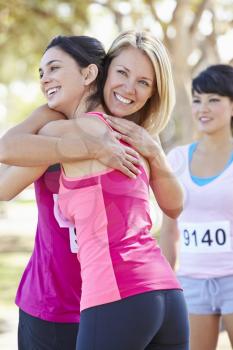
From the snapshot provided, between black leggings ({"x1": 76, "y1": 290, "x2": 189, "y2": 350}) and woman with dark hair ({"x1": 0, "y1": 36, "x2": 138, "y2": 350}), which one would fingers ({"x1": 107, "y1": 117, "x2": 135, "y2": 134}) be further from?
black leggings ({"x1": 76, "y1": 290, "x2": 189, "y2": 350})

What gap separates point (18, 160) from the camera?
5.79 ft

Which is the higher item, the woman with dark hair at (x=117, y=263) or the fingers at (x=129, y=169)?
the fingers at (x=129, y=169)

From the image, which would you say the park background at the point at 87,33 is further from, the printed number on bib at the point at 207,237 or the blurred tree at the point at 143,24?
the printed number on bib at the point at 207,237

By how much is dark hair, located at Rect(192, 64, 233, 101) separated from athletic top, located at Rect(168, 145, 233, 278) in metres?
0.42

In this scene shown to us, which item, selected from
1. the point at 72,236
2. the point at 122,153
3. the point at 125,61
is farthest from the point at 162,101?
the point at 72,236

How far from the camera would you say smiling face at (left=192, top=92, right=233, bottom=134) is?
3.14m

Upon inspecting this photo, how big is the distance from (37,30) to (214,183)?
31.4 ft

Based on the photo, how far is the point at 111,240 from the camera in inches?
63.1

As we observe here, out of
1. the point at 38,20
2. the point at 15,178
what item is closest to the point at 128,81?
the point at 15,178

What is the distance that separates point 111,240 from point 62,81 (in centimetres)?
53

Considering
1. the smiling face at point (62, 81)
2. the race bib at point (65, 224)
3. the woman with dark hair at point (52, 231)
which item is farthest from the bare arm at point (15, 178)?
the smiling face at point (62, 81)

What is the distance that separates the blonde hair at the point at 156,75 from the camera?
6.18 ft

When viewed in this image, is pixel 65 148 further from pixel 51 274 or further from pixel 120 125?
pixel 51 274

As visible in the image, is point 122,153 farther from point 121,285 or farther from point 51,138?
point 121,285
